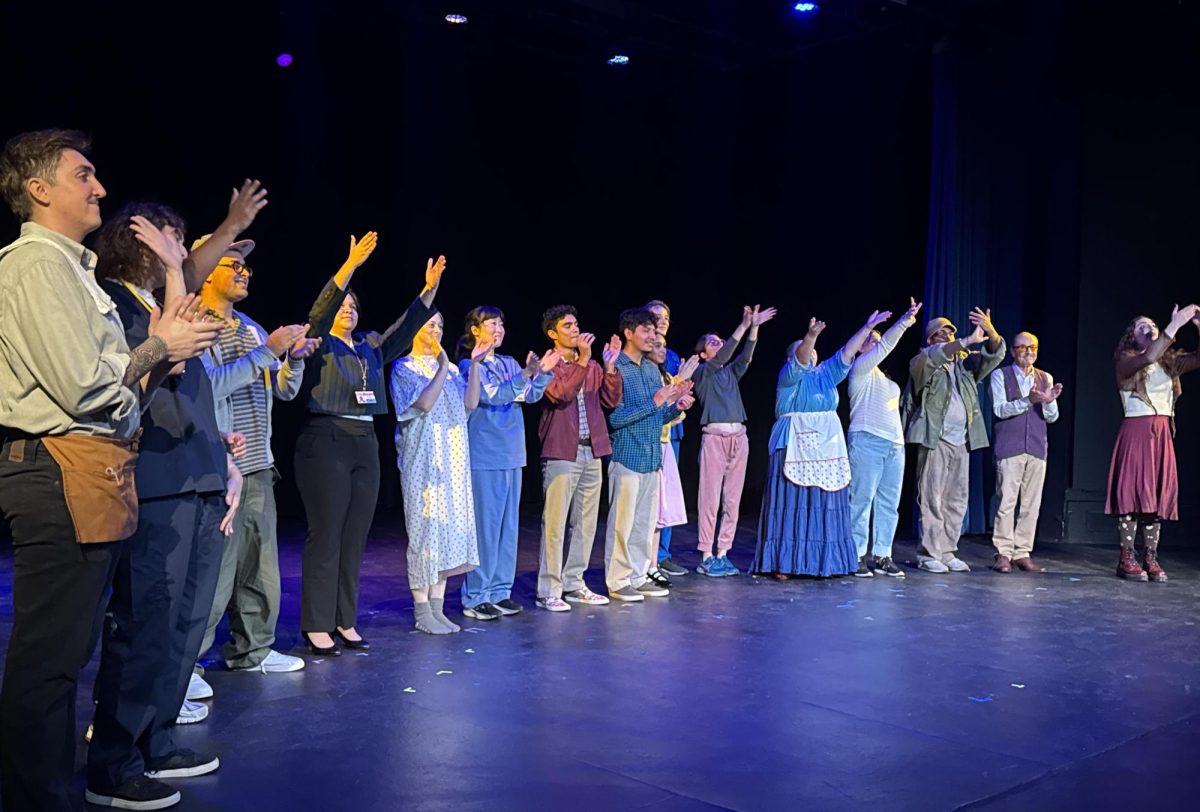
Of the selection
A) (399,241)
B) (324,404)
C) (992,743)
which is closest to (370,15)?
(399,241)

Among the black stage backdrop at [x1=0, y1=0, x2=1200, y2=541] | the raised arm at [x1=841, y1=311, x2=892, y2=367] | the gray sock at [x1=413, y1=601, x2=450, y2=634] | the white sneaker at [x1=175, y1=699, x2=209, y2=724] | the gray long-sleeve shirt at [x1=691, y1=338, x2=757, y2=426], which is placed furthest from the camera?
the black stage backdrop at [x1=0, y1=0, x2=1200, y2=541]

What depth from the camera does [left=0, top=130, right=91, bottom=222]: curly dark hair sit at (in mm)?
2264

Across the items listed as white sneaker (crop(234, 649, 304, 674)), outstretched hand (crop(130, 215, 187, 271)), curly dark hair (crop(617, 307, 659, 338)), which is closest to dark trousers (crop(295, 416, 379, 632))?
white sneaker (crop(234, 649, 304, 674))

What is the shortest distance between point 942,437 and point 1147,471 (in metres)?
1.16

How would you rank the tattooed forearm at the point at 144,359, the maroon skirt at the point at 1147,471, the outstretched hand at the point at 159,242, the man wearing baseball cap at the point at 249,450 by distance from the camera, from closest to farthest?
the tattooed forearm at the point at 144,359 < the outstretched hand at the point at 159,242 < the man wearing baseball cap at the point at 249,450 < the maroon skirt at the point at 1147,471

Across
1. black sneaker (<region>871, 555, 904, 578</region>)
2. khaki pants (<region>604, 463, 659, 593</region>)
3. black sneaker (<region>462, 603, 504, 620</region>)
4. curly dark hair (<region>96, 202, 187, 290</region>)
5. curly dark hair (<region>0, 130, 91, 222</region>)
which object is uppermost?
curly dark hair (<region>0, 130, 91, 222</region>)

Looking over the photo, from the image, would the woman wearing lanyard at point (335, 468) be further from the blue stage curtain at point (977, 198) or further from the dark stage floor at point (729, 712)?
the blue stage curtain at point (977, 198)

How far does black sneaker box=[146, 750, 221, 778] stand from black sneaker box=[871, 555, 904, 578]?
447 centimetres

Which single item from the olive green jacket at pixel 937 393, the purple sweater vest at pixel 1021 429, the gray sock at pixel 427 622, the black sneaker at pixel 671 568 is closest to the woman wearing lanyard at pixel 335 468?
the gray sock at pixel 427 622

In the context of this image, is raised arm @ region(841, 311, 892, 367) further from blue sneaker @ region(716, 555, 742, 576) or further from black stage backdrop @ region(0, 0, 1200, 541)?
black stage backdrop @ region(0, 0, 1200, 541)

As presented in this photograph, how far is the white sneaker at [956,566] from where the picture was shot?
6.70m

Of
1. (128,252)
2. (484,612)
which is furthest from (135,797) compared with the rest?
(484,612)

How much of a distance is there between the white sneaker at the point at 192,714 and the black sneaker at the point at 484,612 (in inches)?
67.6

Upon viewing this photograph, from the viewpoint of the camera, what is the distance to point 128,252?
269cm
